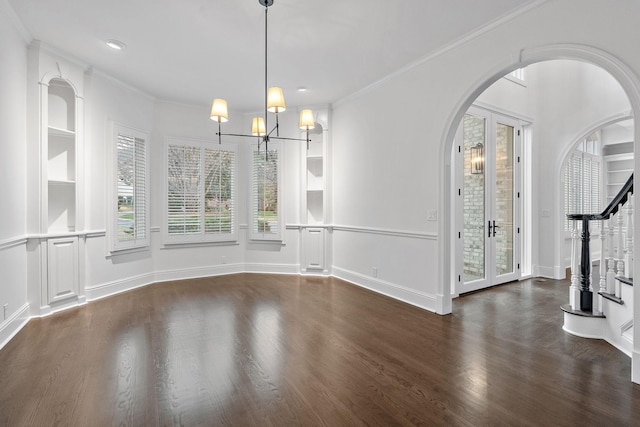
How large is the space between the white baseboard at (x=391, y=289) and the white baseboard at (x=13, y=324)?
4.26m

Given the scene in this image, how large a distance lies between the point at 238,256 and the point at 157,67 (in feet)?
11.6

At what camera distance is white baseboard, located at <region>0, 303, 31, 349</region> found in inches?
123

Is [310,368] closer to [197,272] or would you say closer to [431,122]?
[431,122]

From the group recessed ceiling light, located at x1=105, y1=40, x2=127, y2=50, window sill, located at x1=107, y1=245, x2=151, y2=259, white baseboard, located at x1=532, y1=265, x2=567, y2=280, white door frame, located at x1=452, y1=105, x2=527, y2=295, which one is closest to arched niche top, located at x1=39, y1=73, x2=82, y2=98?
recessed ceiling light, located at x1=105, y1=40, x2=127, y2=50

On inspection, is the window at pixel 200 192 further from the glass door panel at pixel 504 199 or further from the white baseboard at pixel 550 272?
the white baseboard at pixel 550 272

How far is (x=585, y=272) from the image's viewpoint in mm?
3475

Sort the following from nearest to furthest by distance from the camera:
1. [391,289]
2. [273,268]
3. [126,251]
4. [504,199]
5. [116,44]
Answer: [116,44], [391,289], [126,251], [504,199], [273,268]

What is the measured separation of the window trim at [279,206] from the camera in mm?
6281

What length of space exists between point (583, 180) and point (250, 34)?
749 centimetres

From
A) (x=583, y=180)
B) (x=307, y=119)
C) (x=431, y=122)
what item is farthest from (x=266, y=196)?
(x=583, y=180)

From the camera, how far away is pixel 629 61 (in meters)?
2.46

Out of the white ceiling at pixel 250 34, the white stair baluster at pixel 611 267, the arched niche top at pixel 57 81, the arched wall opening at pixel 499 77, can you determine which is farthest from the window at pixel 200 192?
the white stair baluster at pixel 611 267

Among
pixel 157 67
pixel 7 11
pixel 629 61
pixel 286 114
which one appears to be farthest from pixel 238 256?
pixel 629 61

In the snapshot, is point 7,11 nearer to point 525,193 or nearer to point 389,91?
point 389,91
